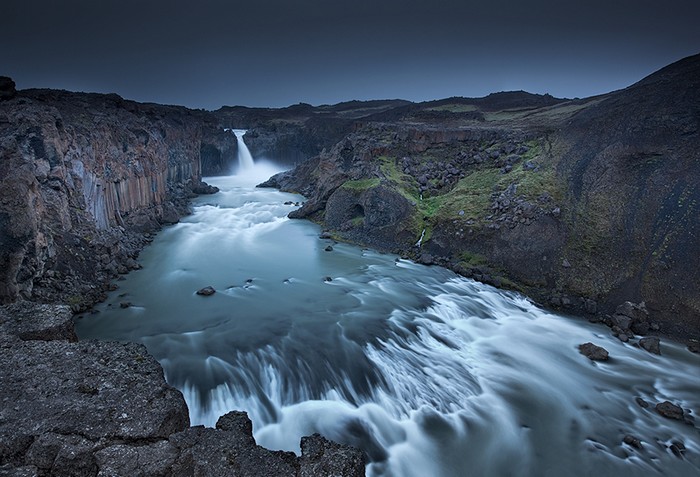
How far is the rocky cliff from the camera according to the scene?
1661cm

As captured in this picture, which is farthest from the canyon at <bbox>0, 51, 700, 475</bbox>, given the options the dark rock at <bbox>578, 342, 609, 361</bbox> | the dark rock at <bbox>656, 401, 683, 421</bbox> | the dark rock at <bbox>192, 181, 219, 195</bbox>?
the dark rock at <bbox>192, 181, 219, 195</bbox>

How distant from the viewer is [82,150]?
61.3ft

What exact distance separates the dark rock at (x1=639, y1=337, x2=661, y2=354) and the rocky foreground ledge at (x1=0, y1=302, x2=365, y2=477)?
43.9ft

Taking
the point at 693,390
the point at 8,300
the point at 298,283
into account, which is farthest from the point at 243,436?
the point at 693,390

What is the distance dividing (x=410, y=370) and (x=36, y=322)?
9759 mm

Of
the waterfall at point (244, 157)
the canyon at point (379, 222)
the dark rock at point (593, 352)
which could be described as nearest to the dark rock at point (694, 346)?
the canyon at point (379, 222)

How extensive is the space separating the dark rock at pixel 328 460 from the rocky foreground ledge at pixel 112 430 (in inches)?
0.6

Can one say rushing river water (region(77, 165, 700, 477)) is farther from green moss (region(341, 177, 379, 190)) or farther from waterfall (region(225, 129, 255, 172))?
waterfall (region(225, 129, 255, 172))

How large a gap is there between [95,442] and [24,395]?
→ 1.77 m

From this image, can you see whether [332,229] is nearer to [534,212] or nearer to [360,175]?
[360,175]

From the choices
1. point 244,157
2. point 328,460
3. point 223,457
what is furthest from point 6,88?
point 244,157

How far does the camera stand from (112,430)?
18.2 ft

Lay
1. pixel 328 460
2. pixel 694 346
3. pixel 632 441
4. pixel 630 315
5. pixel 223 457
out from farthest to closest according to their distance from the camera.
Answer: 1. pixel 630 315
2. pixel 694 346
3. pixel 632 441
4. pixel 328 460
5. pixel 223 457

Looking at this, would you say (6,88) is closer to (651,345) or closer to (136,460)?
(136,460)
